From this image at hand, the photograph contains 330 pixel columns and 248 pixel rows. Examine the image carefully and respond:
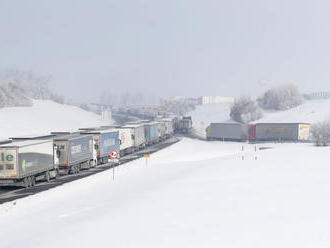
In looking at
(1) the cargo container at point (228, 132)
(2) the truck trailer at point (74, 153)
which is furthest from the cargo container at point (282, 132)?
(2) the truck trailer at point (74, 153)

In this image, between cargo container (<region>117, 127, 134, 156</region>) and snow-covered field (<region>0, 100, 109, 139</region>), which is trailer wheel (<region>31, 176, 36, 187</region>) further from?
snow-covered field (<region>0, 100, 109, 139</region>)

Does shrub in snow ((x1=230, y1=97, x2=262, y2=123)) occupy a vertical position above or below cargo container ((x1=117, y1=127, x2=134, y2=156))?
above

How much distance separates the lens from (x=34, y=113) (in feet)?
392

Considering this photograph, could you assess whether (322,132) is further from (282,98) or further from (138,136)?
(282,98)

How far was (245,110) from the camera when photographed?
12769 centimetres

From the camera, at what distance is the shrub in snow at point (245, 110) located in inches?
4995

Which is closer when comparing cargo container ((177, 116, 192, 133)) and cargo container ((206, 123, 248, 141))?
cargo container ((206, 123, 248, 141))

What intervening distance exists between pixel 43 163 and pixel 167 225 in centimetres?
1714

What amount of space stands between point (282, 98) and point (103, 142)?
119 metres

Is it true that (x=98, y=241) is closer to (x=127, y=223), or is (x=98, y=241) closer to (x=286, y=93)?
(x=127, y=223)

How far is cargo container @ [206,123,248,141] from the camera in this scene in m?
80.5

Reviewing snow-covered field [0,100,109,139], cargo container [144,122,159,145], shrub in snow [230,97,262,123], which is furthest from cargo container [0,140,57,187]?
shrub in snow [230,97,262,123]

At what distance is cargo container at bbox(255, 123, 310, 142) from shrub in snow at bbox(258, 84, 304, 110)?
230ft

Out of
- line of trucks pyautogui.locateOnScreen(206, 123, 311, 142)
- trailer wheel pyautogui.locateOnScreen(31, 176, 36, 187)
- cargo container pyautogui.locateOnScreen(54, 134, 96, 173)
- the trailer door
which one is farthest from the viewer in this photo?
line of trucks pyautogui.locateOnScreen(206, 123, 311, 142)
